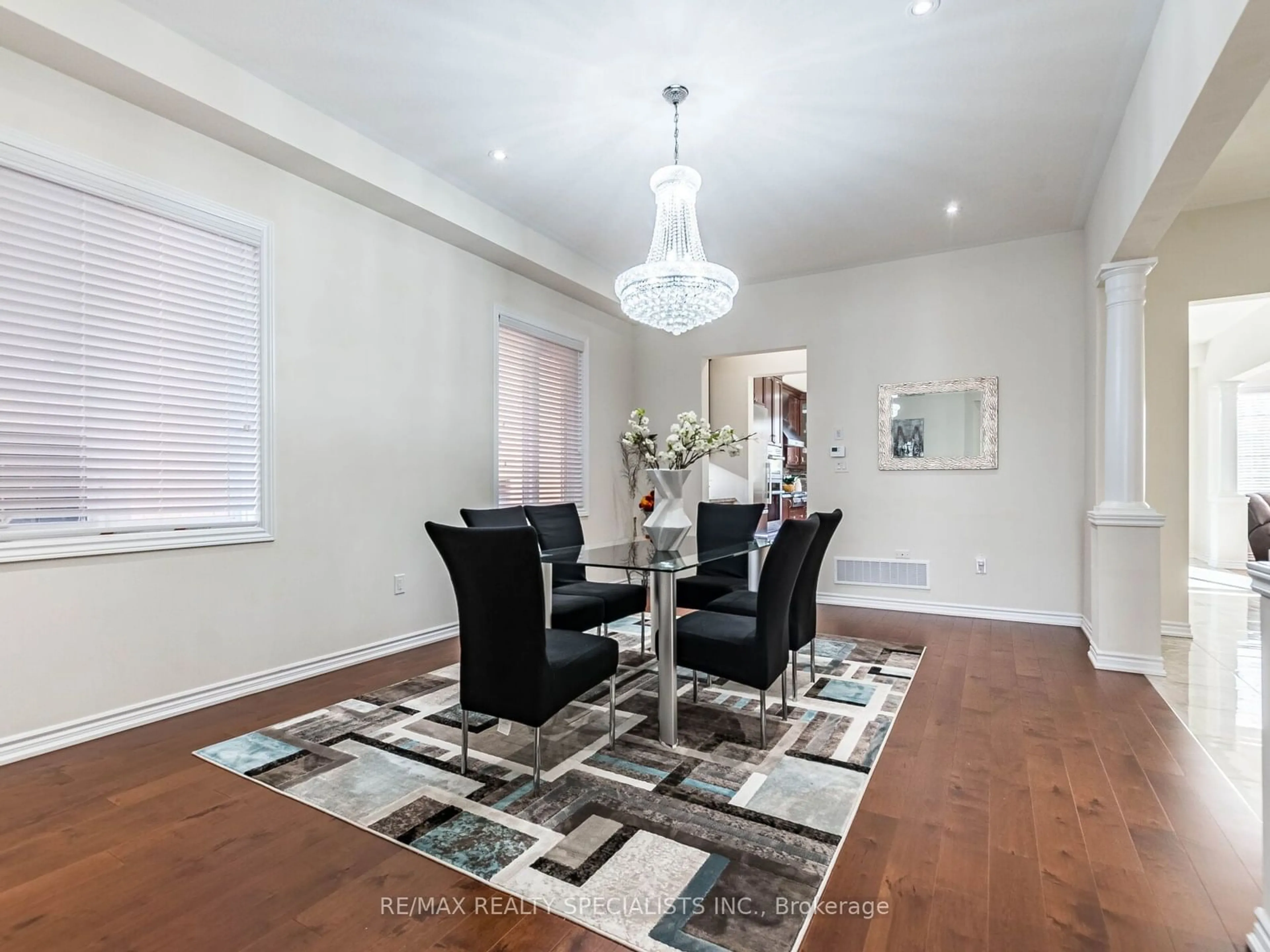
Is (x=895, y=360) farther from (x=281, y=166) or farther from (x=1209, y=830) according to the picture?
(x=281, y=166)

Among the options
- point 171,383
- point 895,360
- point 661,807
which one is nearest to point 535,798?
point 661,807

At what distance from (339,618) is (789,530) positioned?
2715 millimetres

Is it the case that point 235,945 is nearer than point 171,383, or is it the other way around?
point 235,945

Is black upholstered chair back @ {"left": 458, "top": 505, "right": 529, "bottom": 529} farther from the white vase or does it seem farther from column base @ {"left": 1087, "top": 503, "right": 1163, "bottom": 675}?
column base @ {"left": 1087, "top": 503, "right": 1163, "bottom": 675}

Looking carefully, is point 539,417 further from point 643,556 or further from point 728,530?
point 643,556

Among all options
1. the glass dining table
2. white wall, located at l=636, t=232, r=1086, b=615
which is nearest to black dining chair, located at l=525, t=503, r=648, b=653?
the glass dining table

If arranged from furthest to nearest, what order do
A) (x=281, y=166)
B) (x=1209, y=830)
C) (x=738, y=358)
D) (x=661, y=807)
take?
(x=738, y=358)
(x=281, y=166)
(x=661, y=807)
(x=1209, y=830)

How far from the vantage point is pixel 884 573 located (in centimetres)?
536

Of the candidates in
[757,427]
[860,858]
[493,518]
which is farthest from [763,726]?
[757,427]

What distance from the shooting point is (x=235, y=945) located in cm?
146

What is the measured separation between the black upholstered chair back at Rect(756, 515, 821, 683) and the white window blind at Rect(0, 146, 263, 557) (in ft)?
8.66

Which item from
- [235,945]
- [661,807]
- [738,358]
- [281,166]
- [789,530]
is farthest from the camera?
[738,358]

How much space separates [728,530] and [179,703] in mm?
3131

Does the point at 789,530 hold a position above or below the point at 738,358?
below
